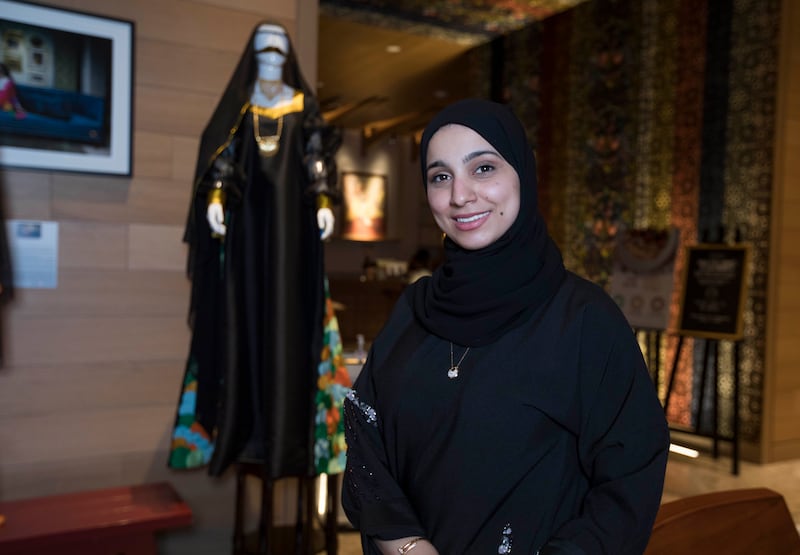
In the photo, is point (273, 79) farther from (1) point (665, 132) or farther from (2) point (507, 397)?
(1) point (665, 132)

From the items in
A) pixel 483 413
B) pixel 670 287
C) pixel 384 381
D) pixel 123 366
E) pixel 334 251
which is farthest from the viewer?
pixel 334 251

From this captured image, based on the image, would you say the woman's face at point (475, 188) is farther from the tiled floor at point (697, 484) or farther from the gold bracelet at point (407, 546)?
the tiled floor at point (697, 484)

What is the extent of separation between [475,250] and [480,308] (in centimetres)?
9

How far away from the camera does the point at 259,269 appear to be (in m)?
2.38

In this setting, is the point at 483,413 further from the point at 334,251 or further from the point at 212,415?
the point at 334,251

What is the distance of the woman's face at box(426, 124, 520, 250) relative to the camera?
103 cm

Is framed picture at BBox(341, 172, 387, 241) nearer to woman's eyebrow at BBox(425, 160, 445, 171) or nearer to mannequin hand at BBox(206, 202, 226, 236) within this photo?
mannequin hand at BBox(206, 202, 226, 236)

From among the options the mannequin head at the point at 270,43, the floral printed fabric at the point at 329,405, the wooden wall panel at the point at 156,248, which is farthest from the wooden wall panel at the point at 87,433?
the mannequin head at the point at 270,43

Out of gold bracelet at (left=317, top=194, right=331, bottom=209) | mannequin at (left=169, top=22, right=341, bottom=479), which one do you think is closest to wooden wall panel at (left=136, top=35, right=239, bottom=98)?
mannequin at (left=169, top=22, right=341, bottom=479)

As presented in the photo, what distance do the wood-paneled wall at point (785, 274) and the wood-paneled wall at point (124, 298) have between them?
2976mm

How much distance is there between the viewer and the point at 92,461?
2541mm

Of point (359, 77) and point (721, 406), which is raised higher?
point (359, 77)

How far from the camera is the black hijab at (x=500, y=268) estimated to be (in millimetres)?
1014

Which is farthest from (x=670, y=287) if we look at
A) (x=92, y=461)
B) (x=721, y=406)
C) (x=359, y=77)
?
(x=359, y=77)
